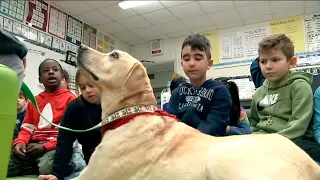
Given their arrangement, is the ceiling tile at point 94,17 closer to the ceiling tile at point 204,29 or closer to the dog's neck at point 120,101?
the ceiling tile at point 204,29

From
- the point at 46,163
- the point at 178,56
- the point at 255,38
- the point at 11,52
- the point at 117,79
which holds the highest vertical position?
the point at 255,38

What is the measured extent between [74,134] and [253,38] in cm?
361

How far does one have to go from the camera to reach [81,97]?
4.93 ft

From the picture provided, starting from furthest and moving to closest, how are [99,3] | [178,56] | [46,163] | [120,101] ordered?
1. [178,56]
2. [99,3]
3. [46,163]
4. [120,101]

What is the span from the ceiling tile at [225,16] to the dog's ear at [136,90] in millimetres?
3346

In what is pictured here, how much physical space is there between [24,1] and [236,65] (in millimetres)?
3097

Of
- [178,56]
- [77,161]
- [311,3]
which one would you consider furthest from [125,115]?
[178,56]

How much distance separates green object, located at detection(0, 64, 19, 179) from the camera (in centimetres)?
86

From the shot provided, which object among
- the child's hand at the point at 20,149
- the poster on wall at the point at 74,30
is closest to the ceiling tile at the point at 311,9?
the poster on wall at the point at 74,30

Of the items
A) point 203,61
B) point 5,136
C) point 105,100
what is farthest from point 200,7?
point 5,136

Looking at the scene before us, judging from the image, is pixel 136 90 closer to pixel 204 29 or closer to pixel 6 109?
pixel 6 109

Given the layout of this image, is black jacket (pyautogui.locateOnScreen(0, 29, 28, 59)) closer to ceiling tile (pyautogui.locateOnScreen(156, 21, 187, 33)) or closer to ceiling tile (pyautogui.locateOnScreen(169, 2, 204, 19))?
ceiling tile (pyautogui.locateOnScreen(169, 2, 204, 19))

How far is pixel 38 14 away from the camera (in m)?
3.53

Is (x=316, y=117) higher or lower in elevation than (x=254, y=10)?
lower
